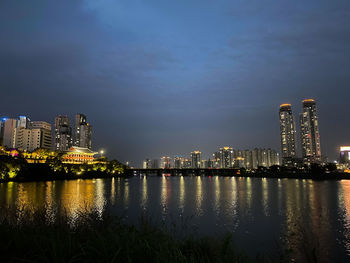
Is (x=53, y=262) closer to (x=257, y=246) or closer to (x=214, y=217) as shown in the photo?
(x=257, y=246)

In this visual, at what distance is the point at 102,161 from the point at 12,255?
534 ft

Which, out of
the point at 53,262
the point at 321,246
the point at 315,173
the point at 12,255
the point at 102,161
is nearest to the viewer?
the point at 53,262

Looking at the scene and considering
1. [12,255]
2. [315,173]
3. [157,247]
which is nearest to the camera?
[12,255]

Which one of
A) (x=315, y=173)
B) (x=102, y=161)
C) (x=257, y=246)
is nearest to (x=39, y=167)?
(x=102, y=161)

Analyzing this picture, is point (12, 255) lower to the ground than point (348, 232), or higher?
higher

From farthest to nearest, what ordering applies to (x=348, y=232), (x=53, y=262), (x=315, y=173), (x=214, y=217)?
(x=315, y=173) → (x=214, y=217) → (x=348, y=232) → (x=53, y=262)

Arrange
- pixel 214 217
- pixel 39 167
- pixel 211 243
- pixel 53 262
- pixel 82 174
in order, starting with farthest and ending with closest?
pixel 82 174 → pixel 39 167 → pixel 214 217 → pixel 211 243 → pixel 53 262

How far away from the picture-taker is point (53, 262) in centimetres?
497

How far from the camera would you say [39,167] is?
9525 centimetres

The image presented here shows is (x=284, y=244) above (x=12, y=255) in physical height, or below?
below

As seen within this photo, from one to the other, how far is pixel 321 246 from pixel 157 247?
1617 cm

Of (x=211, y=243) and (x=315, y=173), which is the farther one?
(x=315, y=173)

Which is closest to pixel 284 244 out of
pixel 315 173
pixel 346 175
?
pixel 315 173

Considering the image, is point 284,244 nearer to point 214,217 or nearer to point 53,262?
point 214,217
